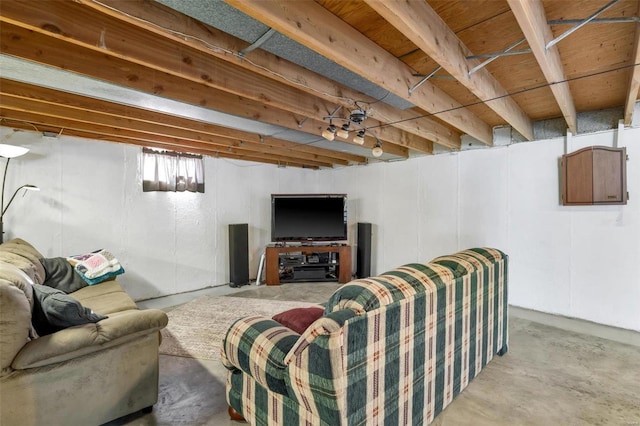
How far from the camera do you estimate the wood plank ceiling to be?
150 cm

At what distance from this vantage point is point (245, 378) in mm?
1724

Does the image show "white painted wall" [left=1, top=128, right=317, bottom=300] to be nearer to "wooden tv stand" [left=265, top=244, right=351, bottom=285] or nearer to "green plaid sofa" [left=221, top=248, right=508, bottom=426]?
"wooden tv stand" [left=265, top=244, right=351, bottom=285]

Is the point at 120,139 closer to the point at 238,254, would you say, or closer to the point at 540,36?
the point at 238,254

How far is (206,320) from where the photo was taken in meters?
3.46

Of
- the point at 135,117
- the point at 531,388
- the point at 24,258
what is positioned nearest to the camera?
the point at 531,388

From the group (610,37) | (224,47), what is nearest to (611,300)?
(610,37)

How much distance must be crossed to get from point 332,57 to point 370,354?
1.55 metres

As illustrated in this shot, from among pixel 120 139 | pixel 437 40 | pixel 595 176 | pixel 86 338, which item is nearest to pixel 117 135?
pixel 120 139

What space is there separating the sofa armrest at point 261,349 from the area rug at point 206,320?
1163 millimetres

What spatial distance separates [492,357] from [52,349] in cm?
307

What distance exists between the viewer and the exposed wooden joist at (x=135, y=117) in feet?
7.76

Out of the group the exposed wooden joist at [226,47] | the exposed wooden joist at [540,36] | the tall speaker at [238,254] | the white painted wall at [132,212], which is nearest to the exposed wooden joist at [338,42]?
the exposed wooden joist at [226,47]

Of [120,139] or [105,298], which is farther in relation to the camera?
[120,139]

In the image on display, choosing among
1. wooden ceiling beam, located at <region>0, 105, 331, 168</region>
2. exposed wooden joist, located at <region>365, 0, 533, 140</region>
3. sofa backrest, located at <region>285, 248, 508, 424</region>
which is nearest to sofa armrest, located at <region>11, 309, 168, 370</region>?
sofa backrest, located at <region>285, 248, 508, 424</region>
